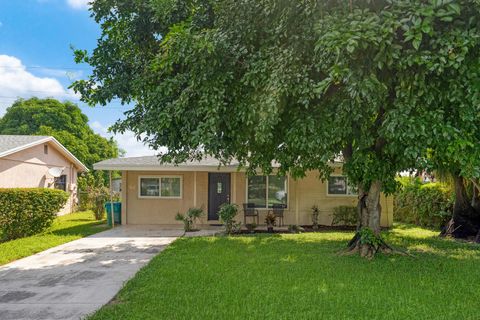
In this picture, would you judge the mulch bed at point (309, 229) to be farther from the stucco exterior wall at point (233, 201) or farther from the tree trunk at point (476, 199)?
the tree trunk at point (476, 199)

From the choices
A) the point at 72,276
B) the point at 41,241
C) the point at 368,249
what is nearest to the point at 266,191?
the point at 368,249

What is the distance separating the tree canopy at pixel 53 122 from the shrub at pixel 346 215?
23754 millimetres

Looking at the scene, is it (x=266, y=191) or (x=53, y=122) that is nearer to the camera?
(x=266, y=191)

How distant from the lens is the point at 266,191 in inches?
580

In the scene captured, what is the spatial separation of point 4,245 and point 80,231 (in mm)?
3079

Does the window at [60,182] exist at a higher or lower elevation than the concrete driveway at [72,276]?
higher

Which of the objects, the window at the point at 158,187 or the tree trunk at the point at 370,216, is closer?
the tree trunk at the point at 370,216

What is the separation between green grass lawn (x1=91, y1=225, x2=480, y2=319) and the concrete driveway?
1.33 feet

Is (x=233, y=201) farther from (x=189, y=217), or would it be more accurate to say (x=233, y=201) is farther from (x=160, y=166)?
(x=160, y=166)

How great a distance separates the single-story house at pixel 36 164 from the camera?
15.5 meters

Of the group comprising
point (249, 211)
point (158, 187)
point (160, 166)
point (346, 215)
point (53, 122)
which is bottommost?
point (346, 215)

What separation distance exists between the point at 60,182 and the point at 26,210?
9.70 meters

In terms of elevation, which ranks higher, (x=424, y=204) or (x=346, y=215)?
(x=424, y=204)

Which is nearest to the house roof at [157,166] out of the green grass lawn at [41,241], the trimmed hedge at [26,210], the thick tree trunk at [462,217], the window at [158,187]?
the window at [158,187]
